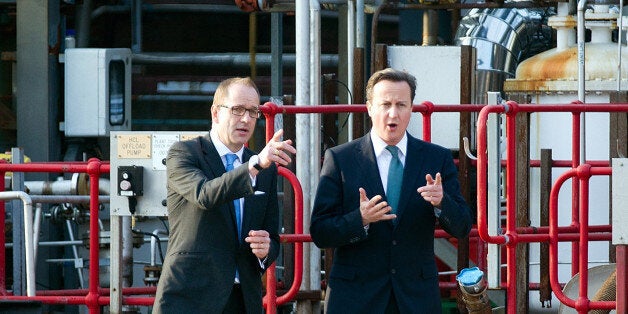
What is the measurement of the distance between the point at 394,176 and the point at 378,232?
0.27 meters

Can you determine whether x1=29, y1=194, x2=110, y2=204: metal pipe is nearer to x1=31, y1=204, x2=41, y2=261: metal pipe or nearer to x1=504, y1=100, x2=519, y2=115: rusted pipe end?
x1=31, y1=204, x2=41, y2=261: metal pipe

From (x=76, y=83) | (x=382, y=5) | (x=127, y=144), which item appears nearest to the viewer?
(x=127, y=144)

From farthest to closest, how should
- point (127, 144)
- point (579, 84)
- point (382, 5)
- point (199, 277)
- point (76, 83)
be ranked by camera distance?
point (76, 83), point (382, 5), point (579, 84), point (127, 144), point (199, 277)

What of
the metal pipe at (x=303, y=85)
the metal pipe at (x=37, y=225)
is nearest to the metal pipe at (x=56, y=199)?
the metal pipe at (x=37, y=225)

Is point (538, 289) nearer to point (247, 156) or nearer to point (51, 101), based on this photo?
point (247, 156)

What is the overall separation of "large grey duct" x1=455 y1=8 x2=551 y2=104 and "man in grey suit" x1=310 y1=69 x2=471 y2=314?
5546 mm

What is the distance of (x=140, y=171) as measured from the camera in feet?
23.5

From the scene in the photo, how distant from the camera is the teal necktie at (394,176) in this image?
5570mm

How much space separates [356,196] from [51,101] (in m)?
6.50

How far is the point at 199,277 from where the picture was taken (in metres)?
5.45

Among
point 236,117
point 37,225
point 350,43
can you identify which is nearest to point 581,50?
point 350,43

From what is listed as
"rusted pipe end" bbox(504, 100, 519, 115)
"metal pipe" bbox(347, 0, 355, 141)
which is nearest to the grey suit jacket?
"rusted pipe end" bbox(504, 100, 519, 115)

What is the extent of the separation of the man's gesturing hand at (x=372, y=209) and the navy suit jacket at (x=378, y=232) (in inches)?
1.8

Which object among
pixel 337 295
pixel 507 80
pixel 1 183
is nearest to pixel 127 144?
pixel 1 183
